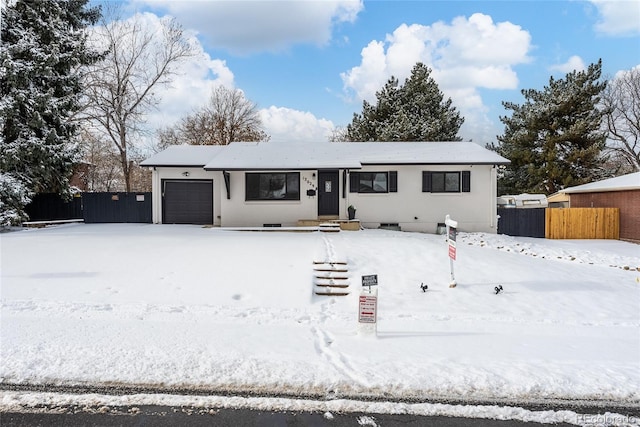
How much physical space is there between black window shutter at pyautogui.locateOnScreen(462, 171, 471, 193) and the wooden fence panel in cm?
540

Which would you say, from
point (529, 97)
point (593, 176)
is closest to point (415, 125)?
point (529, 97)

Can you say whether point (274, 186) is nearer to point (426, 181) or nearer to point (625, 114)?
point (426, 181)

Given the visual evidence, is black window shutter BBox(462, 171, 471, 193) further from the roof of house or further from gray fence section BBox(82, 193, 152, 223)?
gray fence section BBox(82, 193, 152, 223)

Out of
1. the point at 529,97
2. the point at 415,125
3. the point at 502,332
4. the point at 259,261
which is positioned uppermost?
the point at 529,97

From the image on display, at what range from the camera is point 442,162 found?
604 inches

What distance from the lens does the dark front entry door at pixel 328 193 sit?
15445 millimetres

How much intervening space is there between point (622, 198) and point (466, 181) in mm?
9218

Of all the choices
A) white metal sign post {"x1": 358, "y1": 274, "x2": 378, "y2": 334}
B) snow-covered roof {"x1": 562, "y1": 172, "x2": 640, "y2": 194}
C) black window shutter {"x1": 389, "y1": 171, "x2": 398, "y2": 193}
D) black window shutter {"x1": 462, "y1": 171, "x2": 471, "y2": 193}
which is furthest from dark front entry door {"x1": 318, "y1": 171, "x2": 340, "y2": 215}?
snow-covered roof {"x1": 562, "y1": 172, "x2": 640, "y2": 194}

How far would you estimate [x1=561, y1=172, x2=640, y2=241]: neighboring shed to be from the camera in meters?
17.4

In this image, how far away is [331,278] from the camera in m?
8.23

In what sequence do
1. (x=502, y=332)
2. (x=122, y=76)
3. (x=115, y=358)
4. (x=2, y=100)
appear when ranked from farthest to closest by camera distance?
(x=122, y=76), (x=2, y=100), (x=502, y=332), (x=115, y=358)

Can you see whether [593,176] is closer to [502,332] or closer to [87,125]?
[502,332]

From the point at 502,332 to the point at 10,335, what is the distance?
6.88 metres

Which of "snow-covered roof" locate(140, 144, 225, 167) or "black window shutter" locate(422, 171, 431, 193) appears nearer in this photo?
"black window shutter" locate(422, 171, 431, 193)
